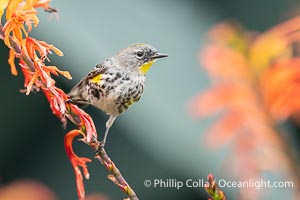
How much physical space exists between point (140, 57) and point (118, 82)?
116 mm

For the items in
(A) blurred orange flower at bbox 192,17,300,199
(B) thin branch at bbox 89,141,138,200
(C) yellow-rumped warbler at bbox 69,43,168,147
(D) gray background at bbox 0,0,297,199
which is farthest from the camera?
(D) gray background at bbox 0,0,297,199

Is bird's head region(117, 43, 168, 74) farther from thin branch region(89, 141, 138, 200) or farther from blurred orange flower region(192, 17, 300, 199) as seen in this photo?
blurred orange flower region(192, 17, 300, 199)

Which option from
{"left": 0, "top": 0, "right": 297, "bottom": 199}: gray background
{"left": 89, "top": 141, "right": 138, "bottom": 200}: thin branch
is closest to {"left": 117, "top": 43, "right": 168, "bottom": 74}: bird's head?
{"left": 89, "top": 141, "right": 138, "bottom": 200}: thin branch

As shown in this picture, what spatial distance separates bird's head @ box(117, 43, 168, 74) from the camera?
2305mm

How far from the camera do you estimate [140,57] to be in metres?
2.33

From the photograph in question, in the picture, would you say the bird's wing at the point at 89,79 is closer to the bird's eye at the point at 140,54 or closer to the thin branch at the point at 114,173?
the bird's eye at the point at 140,54

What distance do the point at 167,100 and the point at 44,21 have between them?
1.35 m

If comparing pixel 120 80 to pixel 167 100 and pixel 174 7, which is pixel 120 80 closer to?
pixel 167 100

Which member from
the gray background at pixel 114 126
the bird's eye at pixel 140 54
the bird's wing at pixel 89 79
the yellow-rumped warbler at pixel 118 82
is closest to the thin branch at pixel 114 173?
the yellow-rumped warbler at pixel 118 82

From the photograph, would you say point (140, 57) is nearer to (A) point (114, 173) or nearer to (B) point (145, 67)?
(B) point (145, 67)

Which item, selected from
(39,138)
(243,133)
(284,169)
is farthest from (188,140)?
(284,169)

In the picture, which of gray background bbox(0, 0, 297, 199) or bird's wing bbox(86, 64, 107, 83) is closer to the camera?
bird's wing bbox(86, 64, 107, 83)

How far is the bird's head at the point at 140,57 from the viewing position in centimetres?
230

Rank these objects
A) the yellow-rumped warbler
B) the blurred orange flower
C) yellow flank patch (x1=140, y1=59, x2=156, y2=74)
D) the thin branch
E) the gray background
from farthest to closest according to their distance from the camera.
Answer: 1. the gray background
2. the blurred orange flower
3. yellow flank patch (x1=140, y1=59, x2=156, y2=74)
4. the yellow-rumped warbler
5. the thin branch
